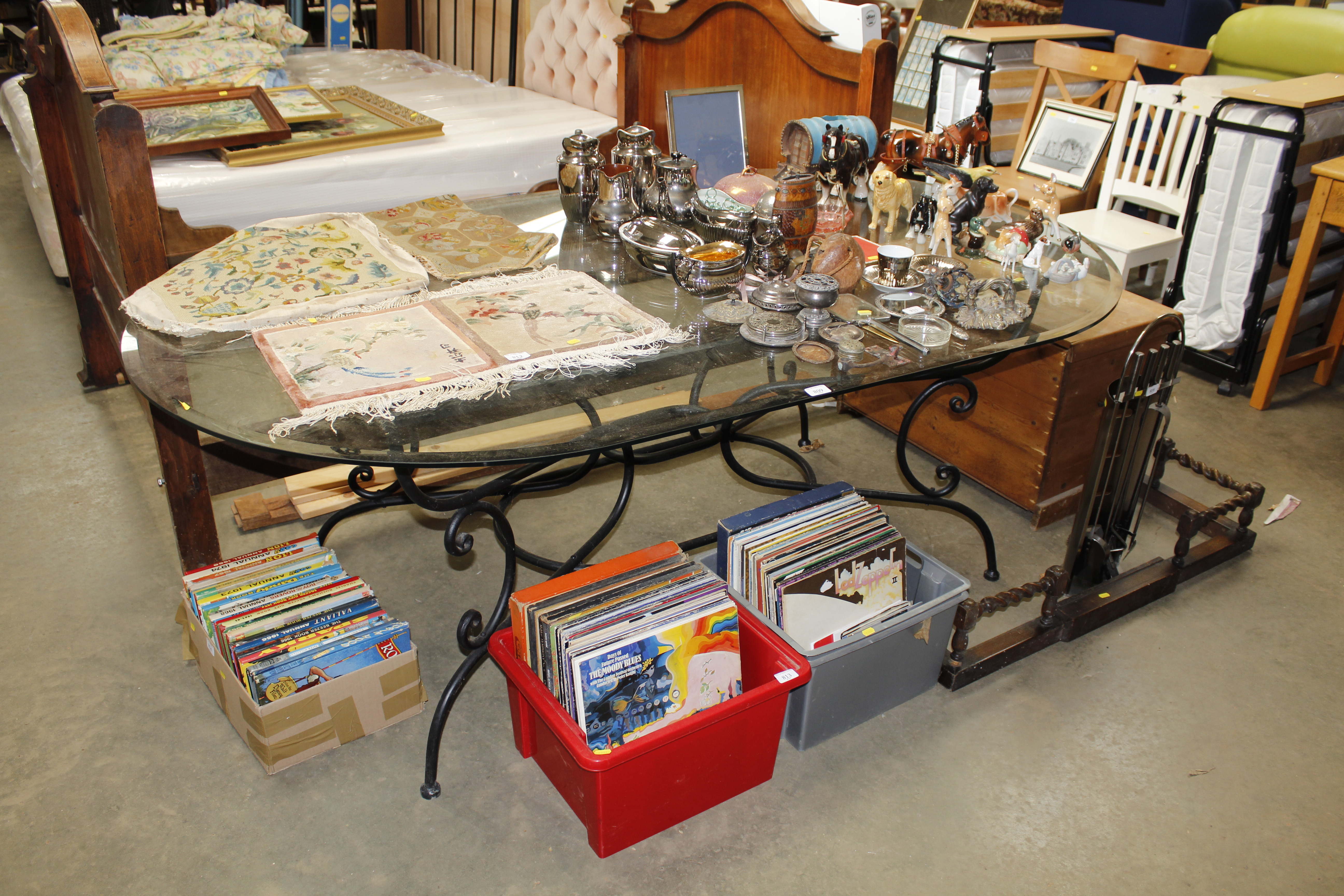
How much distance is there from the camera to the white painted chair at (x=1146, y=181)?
11.5ft

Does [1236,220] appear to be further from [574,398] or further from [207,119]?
[207,119]

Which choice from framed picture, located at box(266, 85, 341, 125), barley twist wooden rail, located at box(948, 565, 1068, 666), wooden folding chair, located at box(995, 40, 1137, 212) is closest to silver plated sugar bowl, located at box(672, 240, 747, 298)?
barley twist wooden rail, located at box(948, 565, 1068, 666)

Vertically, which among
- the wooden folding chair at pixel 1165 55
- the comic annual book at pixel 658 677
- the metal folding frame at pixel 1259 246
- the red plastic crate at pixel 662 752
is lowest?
the red plastic crate at pixel 662 752

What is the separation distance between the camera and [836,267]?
206 centimetres

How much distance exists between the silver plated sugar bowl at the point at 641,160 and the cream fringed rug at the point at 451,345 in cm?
44

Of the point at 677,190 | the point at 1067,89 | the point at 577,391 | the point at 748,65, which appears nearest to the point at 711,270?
the point at 677,190

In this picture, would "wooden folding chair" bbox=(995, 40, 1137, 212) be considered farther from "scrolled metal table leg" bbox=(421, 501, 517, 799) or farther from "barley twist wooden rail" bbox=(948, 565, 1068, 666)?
"scrolled metal table leg" bbox=(421, 501, 517, 799)

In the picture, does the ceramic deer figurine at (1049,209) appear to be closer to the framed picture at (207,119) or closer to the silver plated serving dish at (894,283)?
the silver plated serving dish at (894,283)

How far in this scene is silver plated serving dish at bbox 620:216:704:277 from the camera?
2.17m

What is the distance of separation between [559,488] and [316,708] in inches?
39.4

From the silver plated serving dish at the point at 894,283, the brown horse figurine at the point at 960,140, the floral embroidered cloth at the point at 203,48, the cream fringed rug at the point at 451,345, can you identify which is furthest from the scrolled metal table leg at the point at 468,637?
the floral embroidered cloth at the point at 203,48

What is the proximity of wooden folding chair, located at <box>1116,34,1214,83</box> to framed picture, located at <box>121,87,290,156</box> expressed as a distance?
350cm

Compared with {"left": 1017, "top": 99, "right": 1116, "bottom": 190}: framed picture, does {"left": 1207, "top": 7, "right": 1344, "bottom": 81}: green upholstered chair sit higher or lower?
higher

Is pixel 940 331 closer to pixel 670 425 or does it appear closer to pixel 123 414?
pixel 670 425
